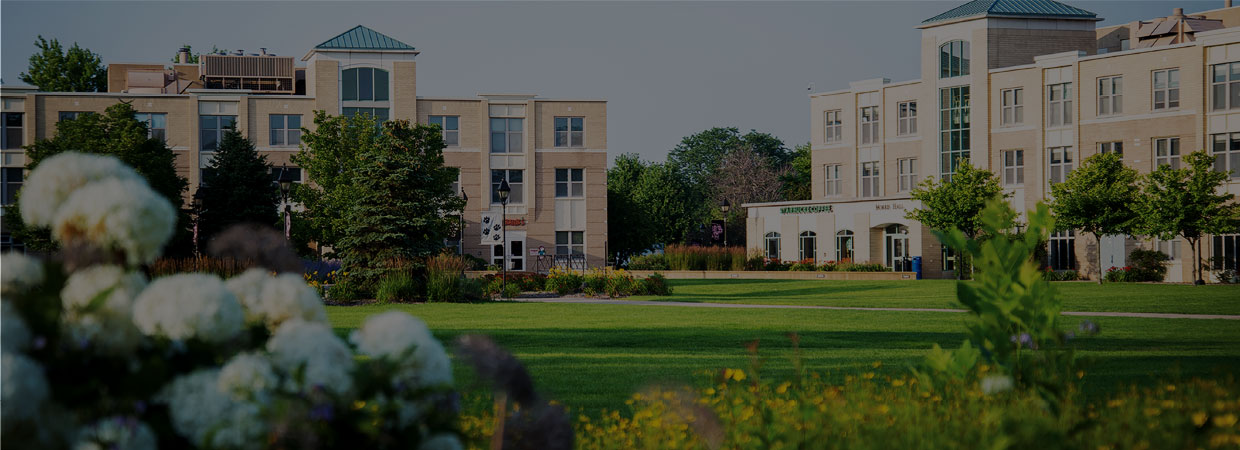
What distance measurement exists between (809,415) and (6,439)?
133 inches

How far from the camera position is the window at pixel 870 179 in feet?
206

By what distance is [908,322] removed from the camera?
62.4ft

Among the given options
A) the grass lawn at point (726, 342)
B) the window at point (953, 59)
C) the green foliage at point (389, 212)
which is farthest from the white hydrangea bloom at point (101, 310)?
the window at point (953, 59)

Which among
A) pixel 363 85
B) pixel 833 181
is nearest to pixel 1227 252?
pixel 833 181

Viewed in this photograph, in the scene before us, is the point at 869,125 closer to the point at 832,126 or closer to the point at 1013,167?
the point at 832,126

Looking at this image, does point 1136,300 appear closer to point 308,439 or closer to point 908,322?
point 908,322

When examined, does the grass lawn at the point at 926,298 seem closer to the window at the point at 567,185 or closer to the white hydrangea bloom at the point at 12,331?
the white hydrangea bloom at the point at 12,331

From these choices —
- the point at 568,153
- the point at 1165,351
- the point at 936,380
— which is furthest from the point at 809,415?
the point at 568,153

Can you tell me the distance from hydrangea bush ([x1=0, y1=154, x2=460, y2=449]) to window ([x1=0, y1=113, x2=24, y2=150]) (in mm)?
62118

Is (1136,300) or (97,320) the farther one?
(1136,300)

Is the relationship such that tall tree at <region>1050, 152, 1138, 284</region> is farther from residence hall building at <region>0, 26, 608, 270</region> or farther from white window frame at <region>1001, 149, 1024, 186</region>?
residence hall building at <region>0, 26, 608, 270</region>

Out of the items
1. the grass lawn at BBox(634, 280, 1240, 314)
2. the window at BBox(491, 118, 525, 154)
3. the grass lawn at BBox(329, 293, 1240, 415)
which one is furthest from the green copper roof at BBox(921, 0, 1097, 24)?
the grass lawn at BBox(329, 293, 1240, 415)

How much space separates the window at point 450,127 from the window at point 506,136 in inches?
82.2

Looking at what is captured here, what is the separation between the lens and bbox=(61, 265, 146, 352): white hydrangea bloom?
2.72m
